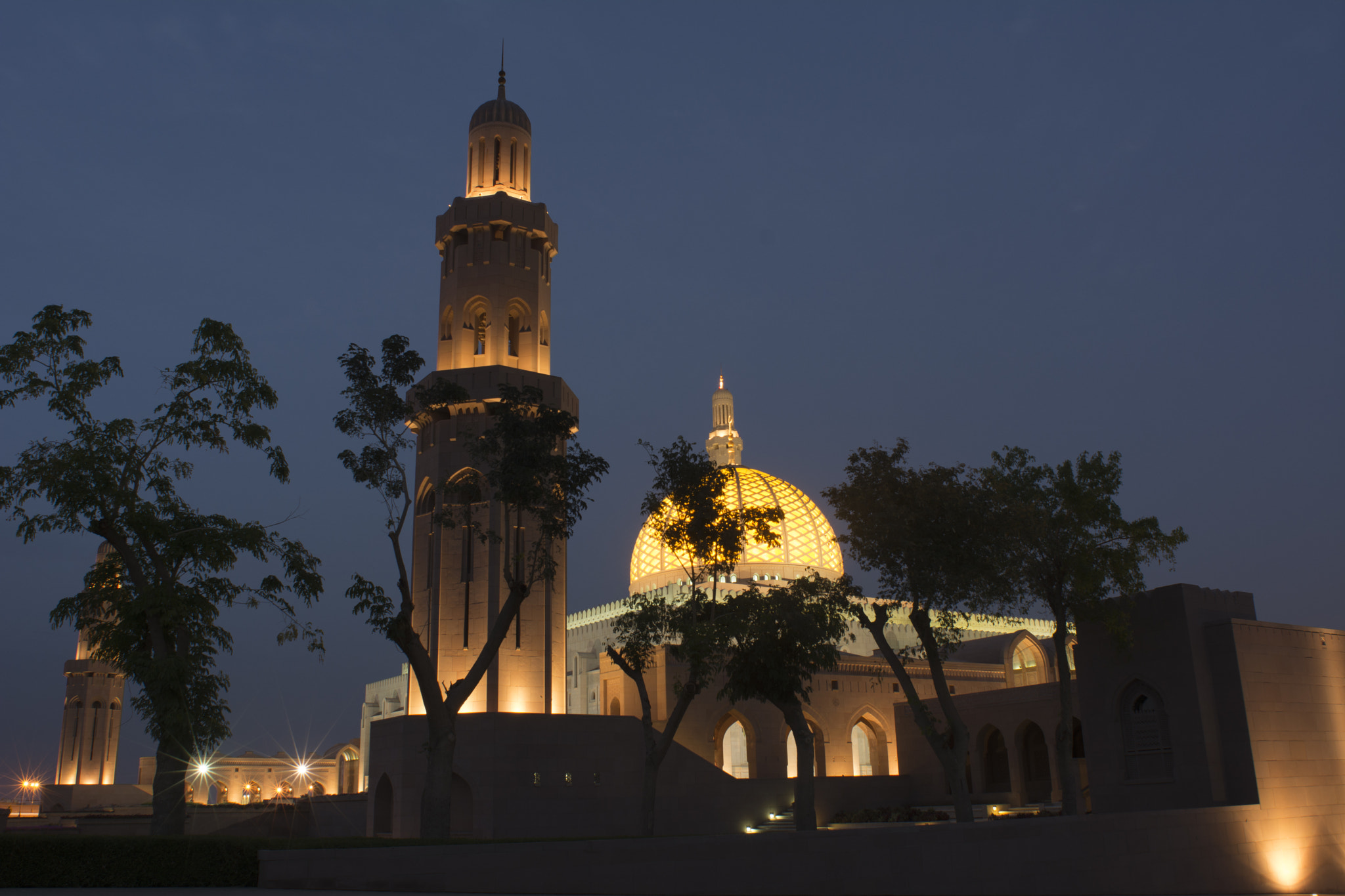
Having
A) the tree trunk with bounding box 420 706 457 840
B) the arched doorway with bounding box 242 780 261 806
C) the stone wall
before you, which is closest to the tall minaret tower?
the tree trunk with bounding box 420 706 457 840

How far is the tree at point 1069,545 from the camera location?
791 inches

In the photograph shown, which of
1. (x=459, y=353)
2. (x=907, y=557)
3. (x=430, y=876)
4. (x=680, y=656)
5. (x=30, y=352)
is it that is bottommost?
(x=430, y=876)

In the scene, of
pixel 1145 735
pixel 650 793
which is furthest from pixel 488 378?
pixel 1145 735

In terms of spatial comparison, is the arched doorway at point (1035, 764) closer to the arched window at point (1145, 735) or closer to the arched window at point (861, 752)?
the arched window at point (861, 752)

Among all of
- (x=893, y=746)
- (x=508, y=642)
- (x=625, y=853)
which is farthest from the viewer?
(x=893, y=746)

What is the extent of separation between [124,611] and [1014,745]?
23.8 metres

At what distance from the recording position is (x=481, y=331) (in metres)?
26.8

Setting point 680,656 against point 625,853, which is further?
point 680,656

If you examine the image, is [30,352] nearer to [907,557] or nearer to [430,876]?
[430,876]

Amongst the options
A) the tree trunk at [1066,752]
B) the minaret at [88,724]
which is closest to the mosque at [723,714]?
the tree trunk at [1066,752]

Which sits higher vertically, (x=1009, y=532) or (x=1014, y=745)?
(x=1009, y=532)

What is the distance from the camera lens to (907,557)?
20406 mm

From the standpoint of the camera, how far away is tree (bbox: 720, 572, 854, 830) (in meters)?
19.2

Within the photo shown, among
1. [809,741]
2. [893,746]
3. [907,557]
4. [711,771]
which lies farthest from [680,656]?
[893,746]
